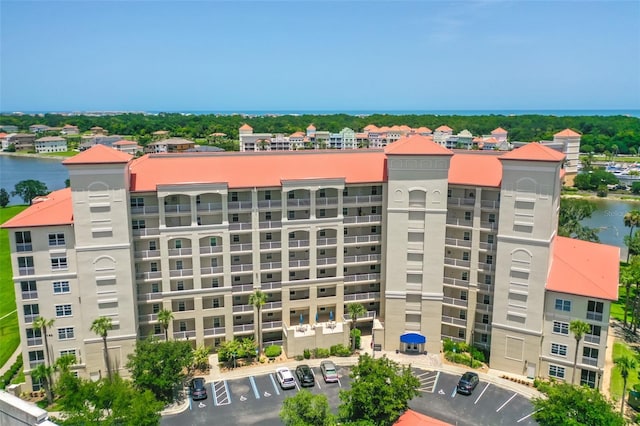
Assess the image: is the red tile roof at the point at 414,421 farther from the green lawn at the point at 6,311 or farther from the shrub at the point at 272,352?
the green lawn at the point at 6,311

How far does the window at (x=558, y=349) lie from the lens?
46.7 meters

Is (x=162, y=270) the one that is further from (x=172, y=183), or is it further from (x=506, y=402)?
(x=506, y=402)

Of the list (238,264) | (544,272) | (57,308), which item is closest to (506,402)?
(544,272)

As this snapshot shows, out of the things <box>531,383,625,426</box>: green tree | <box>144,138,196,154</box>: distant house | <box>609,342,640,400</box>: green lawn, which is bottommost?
<box>609,342,640,400</box>: green lawn

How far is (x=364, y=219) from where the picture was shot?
54.8 m

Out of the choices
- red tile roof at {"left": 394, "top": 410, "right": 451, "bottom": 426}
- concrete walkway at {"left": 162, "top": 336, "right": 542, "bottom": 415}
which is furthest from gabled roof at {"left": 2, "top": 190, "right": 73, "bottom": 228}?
red tile roof at {"left": 394, "top": 410, "right": 451, "bottom": 426}

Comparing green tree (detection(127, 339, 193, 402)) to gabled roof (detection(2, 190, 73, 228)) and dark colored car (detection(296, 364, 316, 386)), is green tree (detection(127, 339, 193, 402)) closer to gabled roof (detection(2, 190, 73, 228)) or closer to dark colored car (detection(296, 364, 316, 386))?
dark colored car (detection(296, 364, 316, 386))

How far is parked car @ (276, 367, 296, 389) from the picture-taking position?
46000mm

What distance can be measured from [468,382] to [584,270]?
15179 millimetres

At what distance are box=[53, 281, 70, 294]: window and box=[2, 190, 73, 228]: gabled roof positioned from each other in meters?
5.33

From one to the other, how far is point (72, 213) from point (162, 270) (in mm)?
9588

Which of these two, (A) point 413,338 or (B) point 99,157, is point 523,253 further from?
(B) point 99,157

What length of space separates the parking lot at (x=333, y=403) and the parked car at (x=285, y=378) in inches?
17.2

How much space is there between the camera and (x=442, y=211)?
168ft
